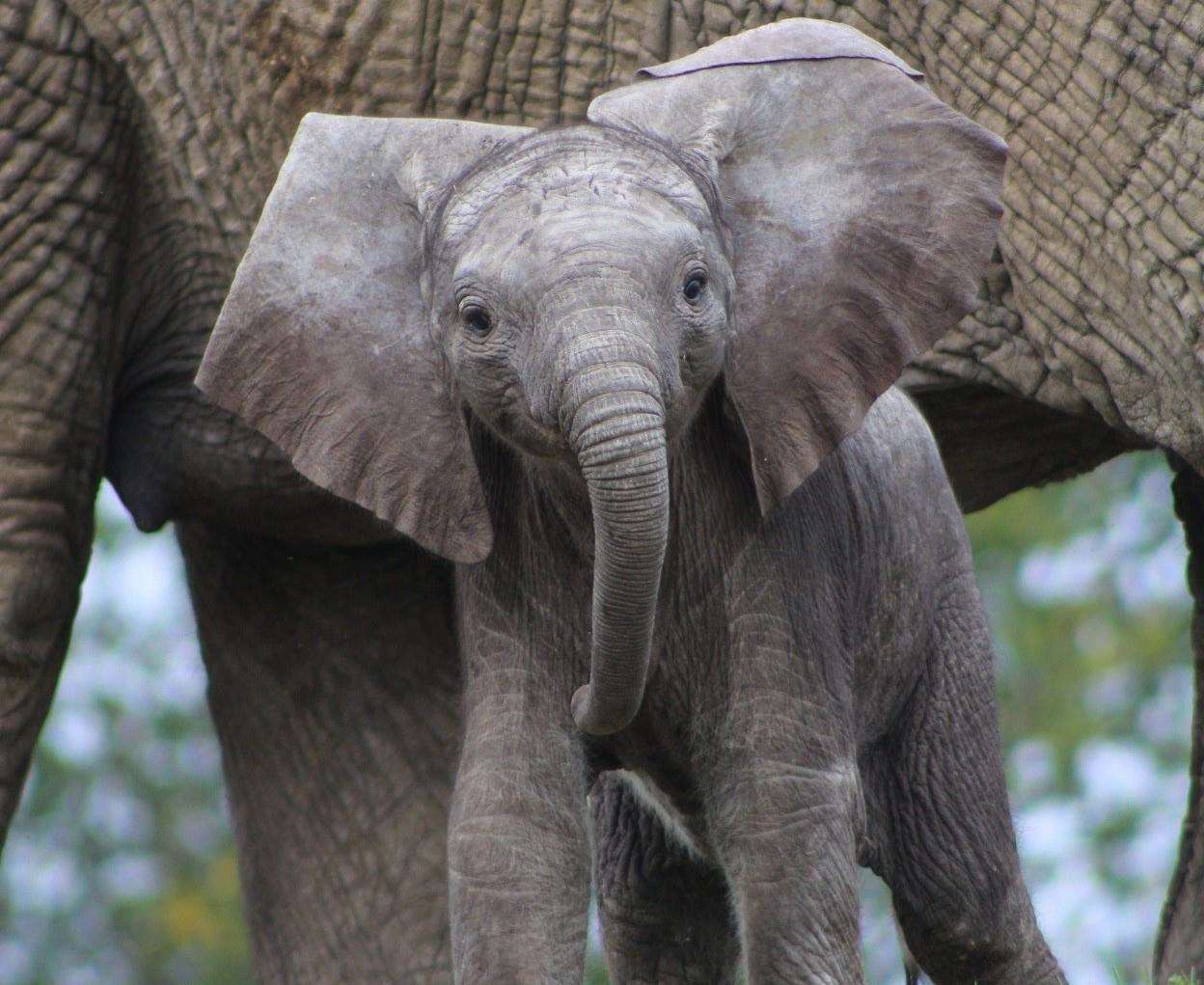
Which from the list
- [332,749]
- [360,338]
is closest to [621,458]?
[360,338]

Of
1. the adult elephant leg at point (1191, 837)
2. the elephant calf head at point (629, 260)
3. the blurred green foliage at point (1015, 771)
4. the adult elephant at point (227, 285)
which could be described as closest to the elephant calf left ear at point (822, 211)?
the elephant calf head at point (629, 260)

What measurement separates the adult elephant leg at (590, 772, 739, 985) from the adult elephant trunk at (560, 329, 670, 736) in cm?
109

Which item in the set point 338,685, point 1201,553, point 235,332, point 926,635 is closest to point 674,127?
point 235,332

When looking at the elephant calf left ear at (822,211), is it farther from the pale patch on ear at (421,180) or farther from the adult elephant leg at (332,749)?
the adult elephant leg at (332,749)

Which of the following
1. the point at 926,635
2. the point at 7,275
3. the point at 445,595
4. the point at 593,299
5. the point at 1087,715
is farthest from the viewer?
the point at 1087,715

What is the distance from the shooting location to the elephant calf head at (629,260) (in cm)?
377

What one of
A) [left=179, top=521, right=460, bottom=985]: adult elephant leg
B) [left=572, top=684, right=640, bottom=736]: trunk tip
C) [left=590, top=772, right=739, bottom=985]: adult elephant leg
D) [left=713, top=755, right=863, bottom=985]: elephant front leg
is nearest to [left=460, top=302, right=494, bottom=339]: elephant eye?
[left=572, top=684, right=640, bottom=736]: trunk tip

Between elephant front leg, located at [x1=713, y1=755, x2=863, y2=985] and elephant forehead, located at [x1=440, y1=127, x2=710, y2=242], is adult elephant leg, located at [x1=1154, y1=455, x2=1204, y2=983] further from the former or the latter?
elephant forehead, located at [x1=440, y1=127, x2=710, y2=242]

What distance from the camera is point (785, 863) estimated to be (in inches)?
156

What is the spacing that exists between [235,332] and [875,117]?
0.91 m

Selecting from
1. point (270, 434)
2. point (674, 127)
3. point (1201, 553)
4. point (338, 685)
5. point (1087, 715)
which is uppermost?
point (674, 127)

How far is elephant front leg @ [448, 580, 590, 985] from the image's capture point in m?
3.95

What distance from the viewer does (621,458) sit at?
11.7 feet

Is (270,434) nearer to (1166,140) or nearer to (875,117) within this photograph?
(875,117)
